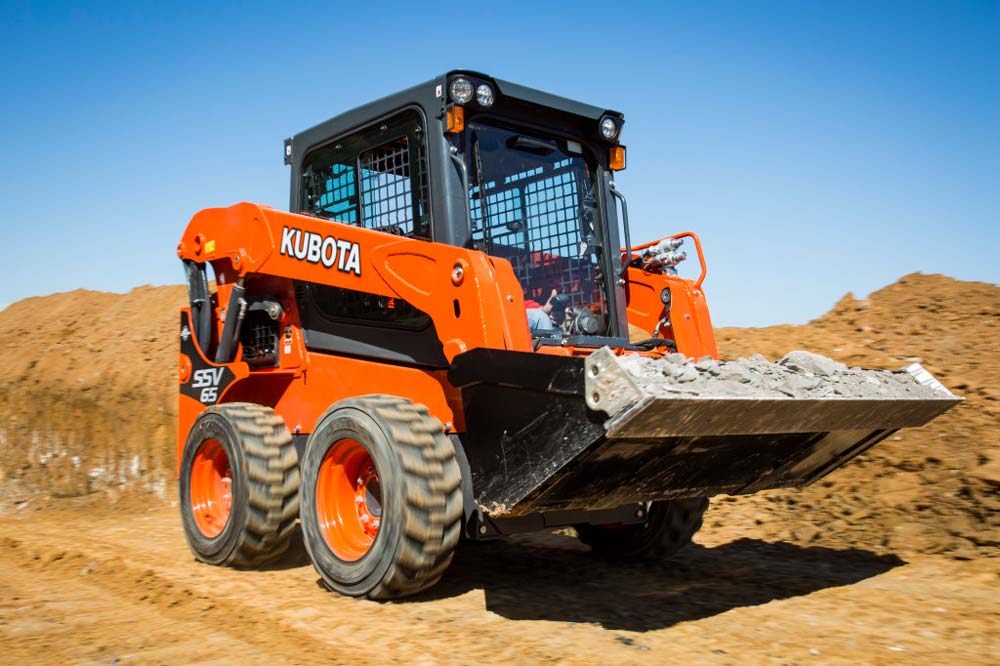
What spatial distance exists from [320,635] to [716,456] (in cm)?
197

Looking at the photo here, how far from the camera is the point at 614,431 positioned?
3633 millimetres

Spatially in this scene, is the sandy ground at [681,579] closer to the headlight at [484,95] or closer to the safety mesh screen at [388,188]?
the safety mesh screen at [388,188]

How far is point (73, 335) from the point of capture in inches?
562

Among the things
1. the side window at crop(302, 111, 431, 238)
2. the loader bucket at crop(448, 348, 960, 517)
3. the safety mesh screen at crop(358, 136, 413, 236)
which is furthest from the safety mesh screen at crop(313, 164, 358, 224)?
the loader bucket at crop(448, 348, 960, 517)

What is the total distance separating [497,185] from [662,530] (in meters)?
2.35

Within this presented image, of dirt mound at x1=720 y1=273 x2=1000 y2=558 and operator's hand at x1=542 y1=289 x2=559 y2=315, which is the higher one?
operator's hand at x1=542 y1=289 x2=559 y2=315

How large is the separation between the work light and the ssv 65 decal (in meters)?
1.04

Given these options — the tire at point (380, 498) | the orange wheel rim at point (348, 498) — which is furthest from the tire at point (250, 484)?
the orange wheel rim at point (348, 498)

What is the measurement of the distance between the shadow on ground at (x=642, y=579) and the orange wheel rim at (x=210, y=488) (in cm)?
160

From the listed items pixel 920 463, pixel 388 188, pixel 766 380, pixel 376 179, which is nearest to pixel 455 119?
pixel 388 188

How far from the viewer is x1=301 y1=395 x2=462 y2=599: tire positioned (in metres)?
4.31

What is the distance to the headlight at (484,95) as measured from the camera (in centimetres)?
499

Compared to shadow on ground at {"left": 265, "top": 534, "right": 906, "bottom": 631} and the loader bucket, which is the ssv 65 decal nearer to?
the loader bucket

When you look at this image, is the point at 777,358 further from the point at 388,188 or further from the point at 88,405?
the point at 88,405
